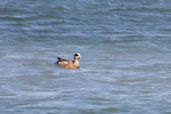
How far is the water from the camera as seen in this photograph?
35.8ft

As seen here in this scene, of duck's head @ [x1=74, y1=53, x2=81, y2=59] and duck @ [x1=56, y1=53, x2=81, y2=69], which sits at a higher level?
duck's head @ [x1=74, y1=53, x2=81, y2=59]

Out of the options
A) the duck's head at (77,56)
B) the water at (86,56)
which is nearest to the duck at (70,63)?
the duck's head at (77,56)

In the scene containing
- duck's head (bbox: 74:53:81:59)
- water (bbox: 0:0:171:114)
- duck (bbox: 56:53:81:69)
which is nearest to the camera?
water (bbox: 0:0:171:114)

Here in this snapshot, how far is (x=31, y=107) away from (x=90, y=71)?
2.88 metres

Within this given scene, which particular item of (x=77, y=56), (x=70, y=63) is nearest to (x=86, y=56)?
(x=77, y=56)

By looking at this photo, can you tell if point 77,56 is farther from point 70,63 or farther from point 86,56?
point 86,56

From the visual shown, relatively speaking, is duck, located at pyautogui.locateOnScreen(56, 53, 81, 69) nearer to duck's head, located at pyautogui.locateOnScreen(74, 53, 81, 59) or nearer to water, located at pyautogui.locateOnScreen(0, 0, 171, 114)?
duck's head, located at pyautogui.locateOnScreen(74, 53, 81, 59)

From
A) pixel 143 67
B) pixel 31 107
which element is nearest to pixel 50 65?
pixel 143 67

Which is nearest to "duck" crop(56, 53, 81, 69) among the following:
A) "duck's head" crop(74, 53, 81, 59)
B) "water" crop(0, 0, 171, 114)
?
"duck's head" crop(74, 53, 81, 59)

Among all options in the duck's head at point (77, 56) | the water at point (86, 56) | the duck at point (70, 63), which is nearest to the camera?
the water at point (86, 56)

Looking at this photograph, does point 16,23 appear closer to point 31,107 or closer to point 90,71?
point 90,71

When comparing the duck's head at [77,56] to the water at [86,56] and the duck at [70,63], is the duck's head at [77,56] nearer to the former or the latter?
the duck at [70,63]

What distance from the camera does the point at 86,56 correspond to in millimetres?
14766

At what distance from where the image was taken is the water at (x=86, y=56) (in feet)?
35.8
